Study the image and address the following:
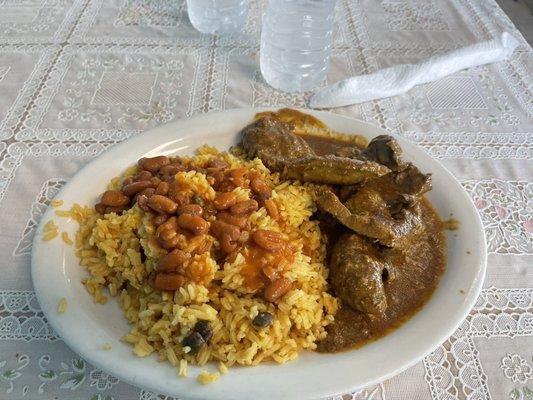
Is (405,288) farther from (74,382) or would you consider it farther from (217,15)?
(217,15)

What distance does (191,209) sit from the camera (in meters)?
1.85

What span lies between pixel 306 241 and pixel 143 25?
269 centimetres

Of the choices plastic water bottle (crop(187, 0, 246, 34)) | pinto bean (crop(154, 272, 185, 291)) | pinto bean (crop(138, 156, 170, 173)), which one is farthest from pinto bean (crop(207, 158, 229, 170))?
plastic water bottle (crop(187, 0, 246, 34))

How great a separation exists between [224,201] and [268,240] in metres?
0.25

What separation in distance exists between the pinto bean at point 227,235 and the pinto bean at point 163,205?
0.20 metres

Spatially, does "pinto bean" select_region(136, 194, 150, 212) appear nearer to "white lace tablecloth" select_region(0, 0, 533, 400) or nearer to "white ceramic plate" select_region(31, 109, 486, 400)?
"white ceramic plate" select_region(31, 109, 486, 400)

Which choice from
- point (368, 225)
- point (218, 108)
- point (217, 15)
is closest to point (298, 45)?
point (218, 108)

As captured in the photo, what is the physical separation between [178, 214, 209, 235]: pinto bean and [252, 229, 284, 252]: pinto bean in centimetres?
21

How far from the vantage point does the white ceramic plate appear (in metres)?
1.49

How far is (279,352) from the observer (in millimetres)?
1641

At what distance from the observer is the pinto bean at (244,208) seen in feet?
6.21

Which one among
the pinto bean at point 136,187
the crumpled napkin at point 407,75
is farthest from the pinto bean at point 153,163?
the crumpled napkin at point 407,75

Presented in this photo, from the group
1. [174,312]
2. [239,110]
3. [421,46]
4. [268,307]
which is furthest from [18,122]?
[421,46]

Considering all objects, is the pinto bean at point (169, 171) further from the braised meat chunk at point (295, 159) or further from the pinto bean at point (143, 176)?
the braised meat chunk at point (295, 159)
